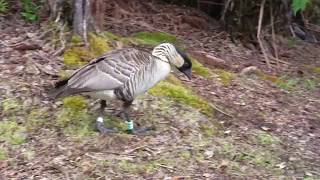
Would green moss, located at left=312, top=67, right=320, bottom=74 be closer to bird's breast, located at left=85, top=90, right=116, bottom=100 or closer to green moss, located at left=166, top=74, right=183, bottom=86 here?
green moss, located at left=166, top=74, right=183, bottom=86

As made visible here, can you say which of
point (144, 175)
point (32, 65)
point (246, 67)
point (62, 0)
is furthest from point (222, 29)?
point (144, 175)

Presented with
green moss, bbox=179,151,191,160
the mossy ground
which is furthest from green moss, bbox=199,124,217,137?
the mossy ground

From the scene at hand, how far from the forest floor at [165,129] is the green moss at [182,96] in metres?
0.07

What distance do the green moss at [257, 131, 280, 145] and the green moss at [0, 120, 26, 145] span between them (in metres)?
2.26

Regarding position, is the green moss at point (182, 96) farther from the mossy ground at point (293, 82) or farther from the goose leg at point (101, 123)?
the mossy ground at point (293, 82)

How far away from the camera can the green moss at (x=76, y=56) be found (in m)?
6.06

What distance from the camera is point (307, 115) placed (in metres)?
6.39

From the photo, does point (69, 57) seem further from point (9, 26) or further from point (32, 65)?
point (9, 26)

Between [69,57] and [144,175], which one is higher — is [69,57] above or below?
above

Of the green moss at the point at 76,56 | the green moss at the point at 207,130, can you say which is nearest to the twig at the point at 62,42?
the green moss at the point at 76,56

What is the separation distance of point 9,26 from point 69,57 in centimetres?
99

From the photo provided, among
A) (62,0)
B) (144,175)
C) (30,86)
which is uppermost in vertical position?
(62,0)

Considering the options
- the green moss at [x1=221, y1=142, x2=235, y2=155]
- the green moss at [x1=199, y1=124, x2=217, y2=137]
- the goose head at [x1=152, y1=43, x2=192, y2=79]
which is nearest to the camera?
the goose head at [x1=152, y1=43, x2=192, y2=79]

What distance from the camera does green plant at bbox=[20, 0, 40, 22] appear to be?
6.73m
